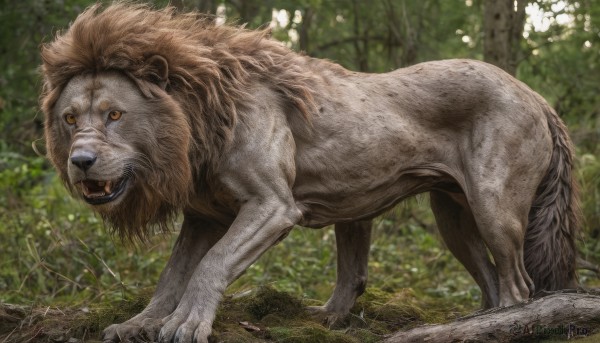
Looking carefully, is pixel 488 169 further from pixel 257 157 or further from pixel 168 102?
pixel 168 102

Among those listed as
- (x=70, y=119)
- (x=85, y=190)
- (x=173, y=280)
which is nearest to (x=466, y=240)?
(x=173, y=280)

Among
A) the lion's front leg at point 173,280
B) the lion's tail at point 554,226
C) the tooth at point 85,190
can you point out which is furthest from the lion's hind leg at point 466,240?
the tooth at point 85,190

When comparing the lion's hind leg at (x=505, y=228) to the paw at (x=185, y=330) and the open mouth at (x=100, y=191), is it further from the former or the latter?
the open mouth at (x=100, y=191)

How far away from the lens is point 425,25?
41.8ft

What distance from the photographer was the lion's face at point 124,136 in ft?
17.7

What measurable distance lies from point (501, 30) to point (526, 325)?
15.4 ft

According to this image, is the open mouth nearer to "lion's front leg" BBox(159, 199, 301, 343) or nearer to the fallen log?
"lion's front leg" BBox(159, 199, 301, 343)

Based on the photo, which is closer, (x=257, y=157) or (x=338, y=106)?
(x=257, y=157)

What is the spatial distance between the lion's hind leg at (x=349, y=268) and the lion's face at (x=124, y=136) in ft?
5.55

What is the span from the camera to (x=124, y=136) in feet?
17.9

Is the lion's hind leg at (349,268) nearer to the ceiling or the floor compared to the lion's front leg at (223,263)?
nearer to the floor

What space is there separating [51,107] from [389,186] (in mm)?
2297

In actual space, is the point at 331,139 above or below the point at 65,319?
above

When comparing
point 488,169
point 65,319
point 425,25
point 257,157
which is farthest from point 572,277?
point 425,25
